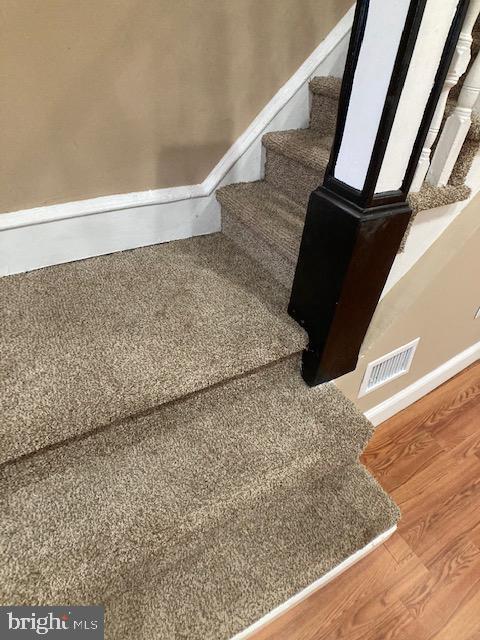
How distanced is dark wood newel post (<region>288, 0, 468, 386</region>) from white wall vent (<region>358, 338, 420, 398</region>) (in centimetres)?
45

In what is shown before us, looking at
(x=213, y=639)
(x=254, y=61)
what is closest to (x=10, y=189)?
(x=254, y=61)

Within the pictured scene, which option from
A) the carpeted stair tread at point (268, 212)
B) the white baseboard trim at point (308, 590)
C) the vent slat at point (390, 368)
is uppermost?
the carpeted stair tread at point (268, 212)

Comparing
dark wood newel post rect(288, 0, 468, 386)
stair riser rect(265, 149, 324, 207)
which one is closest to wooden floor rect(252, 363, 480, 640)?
dark wood newel post rect(288, 0, 468, 386)

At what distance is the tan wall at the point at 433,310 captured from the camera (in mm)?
1158

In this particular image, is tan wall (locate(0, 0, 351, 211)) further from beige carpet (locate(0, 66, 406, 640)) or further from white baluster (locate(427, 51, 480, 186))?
white baluster (locate(427, 51, 480, 186))

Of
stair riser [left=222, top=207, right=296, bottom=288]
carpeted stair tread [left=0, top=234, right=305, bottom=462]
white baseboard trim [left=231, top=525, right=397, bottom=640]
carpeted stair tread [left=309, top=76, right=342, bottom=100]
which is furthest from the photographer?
carpeted stair tread [left=309, top=76, right=342, bottom=100]

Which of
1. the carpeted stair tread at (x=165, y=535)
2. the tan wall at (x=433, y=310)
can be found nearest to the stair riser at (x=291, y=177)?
the tan wall at (x=433, y=310)

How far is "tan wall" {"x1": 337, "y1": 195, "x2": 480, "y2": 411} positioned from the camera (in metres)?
1.16

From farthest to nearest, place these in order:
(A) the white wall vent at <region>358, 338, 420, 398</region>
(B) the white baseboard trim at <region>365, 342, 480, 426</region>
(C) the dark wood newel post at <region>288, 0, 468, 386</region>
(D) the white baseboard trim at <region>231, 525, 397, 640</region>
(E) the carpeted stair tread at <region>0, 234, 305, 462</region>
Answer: (B) the white baseboard trim at <region>365, 342, 480, 426</region> → (A) the white wall vent at <region>358, 338, 420, 398</region> → (D) the white baseboard trim at <region>231, 525, 397, 640</region> → (E) the carpeted stair tread at <region>0, 234, 305, 462</region> → (C) the dark wood newel post at <region>288, 0, 468, 386</region>

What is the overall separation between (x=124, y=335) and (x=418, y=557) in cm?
114

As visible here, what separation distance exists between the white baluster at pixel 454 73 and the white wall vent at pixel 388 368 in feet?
2.35

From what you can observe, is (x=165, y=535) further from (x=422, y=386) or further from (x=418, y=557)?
(x=422, y=386)

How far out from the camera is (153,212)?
134 centimetres

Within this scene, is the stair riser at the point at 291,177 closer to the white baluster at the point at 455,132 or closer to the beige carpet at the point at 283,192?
the beige carpet at the point at 283,192
